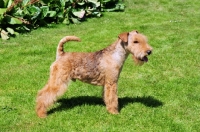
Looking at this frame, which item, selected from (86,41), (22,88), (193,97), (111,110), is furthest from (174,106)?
(86,41)

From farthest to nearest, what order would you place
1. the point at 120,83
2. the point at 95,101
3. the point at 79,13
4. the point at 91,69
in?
the point at 79,13 → the point at 120,83 → the point at 95,101 → the point at 91,69

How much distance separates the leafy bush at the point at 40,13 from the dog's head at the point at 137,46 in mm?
5915

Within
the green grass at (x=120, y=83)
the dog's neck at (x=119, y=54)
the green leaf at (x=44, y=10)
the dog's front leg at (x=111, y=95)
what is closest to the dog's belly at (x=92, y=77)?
the dog's front leg at (x=111, y=95)

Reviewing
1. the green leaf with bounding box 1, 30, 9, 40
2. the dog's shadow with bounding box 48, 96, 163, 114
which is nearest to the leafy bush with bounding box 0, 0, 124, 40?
the green leaf with bounding box 1, 30, 9, 40

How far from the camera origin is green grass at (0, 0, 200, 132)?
649 cm

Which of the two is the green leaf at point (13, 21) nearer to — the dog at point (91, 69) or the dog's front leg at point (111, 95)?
the dog at point (91, 69)

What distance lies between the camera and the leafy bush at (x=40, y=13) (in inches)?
446

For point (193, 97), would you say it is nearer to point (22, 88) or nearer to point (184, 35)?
point (22, 88)

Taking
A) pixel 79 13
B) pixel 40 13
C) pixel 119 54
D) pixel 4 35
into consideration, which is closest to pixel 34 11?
pixel 40 13

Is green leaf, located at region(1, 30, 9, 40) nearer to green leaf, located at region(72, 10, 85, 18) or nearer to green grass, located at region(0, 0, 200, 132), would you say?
green grass, located at region(0, 0, 200, 132)

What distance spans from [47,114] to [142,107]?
187 cm

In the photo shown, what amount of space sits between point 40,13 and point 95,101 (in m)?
5.73

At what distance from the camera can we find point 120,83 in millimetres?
8320

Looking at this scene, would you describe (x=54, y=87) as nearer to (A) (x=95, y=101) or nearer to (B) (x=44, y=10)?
(A) (x=95, y=101)
